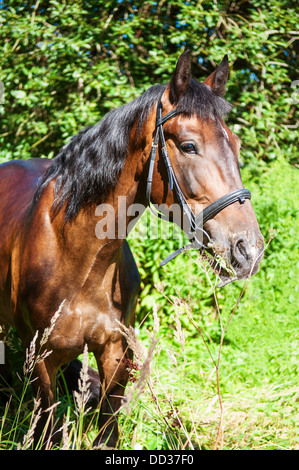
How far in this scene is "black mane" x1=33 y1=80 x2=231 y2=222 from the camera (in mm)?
2125

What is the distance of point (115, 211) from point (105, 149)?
0.31 m

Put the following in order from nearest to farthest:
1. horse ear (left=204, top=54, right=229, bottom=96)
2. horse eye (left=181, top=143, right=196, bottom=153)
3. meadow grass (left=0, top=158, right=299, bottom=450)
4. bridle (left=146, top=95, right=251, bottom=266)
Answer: bridle (left=146, top=95, right=251, bottom=266) < horse eye (left=181, top=143, right=196, bottom=153) < horse ear (left=204, top=54, right=229, bottom=96) < meadow grass (left=0, top=158, right=299, bottom=450)

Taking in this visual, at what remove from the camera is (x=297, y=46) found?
6.61 m

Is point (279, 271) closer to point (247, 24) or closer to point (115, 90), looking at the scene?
point (115, 90)

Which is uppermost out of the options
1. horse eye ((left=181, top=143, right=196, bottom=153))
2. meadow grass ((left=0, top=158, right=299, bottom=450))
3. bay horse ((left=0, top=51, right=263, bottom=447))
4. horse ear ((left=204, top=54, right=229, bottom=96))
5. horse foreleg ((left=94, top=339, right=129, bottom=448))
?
horse ear ((left=204, top=54, right=229, bottom=96))

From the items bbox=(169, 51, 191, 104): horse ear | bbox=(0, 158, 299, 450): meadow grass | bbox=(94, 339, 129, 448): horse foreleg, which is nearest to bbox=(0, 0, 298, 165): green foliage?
bbox=(0, 158, 299, 450): meadow grass

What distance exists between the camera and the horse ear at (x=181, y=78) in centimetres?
209

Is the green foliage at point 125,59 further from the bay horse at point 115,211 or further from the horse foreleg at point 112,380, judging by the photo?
the horse foreleg at point 112,380

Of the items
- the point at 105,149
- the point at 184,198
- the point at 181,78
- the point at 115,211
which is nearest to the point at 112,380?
the point at 115,211

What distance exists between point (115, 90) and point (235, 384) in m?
3.62

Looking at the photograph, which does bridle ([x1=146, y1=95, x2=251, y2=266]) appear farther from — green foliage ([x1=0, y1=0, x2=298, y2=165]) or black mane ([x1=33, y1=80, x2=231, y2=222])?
green foliage ([x1=0, y1=0, x2=298, y2=165])

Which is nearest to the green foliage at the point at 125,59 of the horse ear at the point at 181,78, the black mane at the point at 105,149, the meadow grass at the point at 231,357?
the meadow grass at the point at 231,357

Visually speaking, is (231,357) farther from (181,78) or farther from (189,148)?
(181,78)
